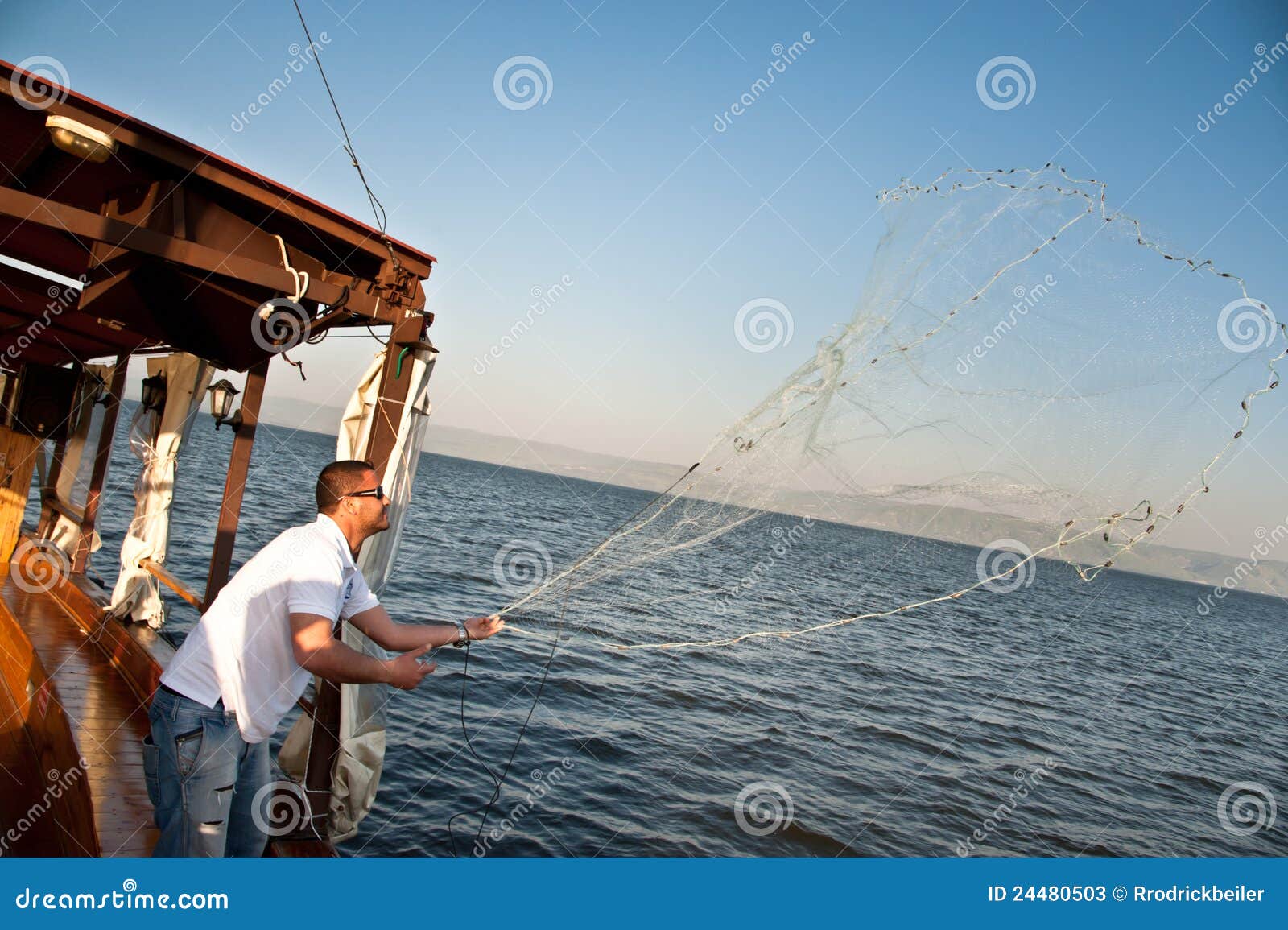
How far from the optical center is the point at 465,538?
3441cm

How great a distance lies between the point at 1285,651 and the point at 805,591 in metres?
45.4

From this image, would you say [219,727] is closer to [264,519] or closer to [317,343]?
[317,343]

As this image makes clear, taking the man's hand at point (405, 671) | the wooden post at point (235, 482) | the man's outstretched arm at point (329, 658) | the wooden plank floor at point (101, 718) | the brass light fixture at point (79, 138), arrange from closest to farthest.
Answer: the man's outstretched arm at point (329, 658), the man's hand at point (405, 671), the brass light fixture at point (79, 138), the wooden plank floor at point (101, 718), the wooden post at point (235, 482)

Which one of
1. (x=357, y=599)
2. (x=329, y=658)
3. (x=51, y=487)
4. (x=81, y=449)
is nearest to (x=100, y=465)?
(x=81, y=449)

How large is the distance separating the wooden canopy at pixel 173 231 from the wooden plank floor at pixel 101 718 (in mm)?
2985

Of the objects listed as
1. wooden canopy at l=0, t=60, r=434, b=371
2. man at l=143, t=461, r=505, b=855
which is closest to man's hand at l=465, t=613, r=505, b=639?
man at l=143, t=461, r=505, b=855

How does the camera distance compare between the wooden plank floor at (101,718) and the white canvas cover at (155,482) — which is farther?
the white canvas cover at (155,482)

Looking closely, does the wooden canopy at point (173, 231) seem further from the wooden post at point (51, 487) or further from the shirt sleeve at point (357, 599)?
the wooden post at point (51, 487)

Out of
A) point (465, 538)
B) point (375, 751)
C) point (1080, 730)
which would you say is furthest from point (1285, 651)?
point (375, 751)

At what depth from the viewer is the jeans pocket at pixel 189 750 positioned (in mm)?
2990

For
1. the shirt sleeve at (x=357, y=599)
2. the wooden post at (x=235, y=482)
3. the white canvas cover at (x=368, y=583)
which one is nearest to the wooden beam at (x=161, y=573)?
the wooden post at (x=235, y=482)

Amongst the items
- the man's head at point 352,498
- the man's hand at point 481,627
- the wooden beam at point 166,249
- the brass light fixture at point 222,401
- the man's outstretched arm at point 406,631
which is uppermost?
the brass light fixture at point 222,401

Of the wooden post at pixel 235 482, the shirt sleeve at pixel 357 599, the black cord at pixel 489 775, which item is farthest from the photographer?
the black cord at pixel 489 775

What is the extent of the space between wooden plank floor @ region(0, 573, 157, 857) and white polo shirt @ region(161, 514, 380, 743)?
1.87 m
